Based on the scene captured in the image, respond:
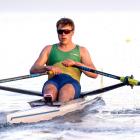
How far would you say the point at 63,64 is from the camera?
8.16m

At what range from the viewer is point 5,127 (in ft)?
22.2

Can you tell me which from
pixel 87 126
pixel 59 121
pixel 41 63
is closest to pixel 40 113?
pixel 59 121

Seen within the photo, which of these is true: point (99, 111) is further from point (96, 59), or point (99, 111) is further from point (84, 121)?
point (96, 59)

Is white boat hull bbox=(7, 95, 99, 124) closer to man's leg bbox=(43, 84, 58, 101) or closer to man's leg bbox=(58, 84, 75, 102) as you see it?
man's leg bbox=(58, 84, 75, 102)

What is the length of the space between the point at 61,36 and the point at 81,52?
0.51m

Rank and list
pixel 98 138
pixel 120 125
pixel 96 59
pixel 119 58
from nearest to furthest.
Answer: pixel 98 138 < pixel 120 125 < pixel 96 59 < pixel 119 58

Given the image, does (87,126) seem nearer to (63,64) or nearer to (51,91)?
(51,91)

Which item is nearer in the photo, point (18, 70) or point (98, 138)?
point (98, 138)

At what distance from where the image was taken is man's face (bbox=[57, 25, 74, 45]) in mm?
8203

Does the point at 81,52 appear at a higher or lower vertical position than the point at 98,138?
higher

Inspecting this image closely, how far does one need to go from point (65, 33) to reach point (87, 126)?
1853 millimetres

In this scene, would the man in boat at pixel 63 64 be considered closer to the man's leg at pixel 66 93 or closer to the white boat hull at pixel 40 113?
the man's leg at pixel 66 93

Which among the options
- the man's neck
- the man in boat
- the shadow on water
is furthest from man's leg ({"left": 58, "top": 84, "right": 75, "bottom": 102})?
the man's neck

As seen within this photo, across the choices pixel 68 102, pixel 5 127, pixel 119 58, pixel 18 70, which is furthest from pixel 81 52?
pixel 119 58
